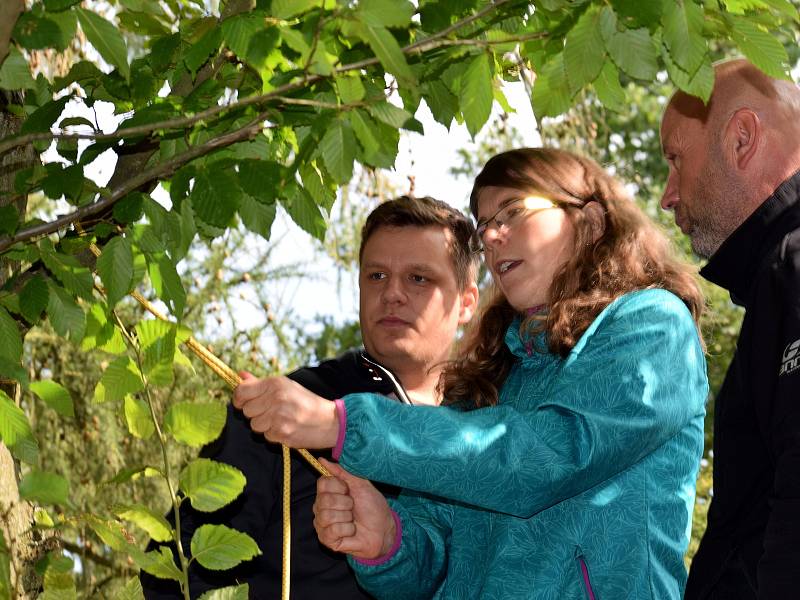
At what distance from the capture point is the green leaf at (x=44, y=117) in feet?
6.35

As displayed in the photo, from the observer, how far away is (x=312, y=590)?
2.70 metres

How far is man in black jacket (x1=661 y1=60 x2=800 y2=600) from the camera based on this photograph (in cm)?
184

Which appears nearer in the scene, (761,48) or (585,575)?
(761,48)

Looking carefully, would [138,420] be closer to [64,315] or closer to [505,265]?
[64,315]

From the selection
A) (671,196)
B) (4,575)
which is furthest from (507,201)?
(4,575)

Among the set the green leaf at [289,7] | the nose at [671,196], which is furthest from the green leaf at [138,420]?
the nose at [671,196]

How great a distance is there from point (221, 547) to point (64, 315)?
50cm

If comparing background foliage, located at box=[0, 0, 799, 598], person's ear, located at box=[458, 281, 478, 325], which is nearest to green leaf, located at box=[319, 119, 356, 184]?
background foliage, located at box=[0, 0, 799, 598]

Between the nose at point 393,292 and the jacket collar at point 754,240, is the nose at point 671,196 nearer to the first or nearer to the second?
the jacket collar at point 754,240

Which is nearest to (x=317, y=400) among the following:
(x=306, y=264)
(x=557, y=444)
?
(x=557, y=444)

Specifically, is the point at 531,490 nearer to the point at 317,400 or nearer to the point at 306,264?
the point at 317,400

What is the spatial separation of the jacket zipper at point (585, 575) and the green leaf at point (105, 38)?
1116 mm

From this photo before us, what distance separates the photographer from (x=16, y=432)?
1.81 metres

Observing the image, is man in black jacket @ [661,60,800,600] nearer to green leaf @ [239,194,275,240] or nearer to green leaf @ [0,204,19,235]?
green leaf @ [239,194,275,240]
